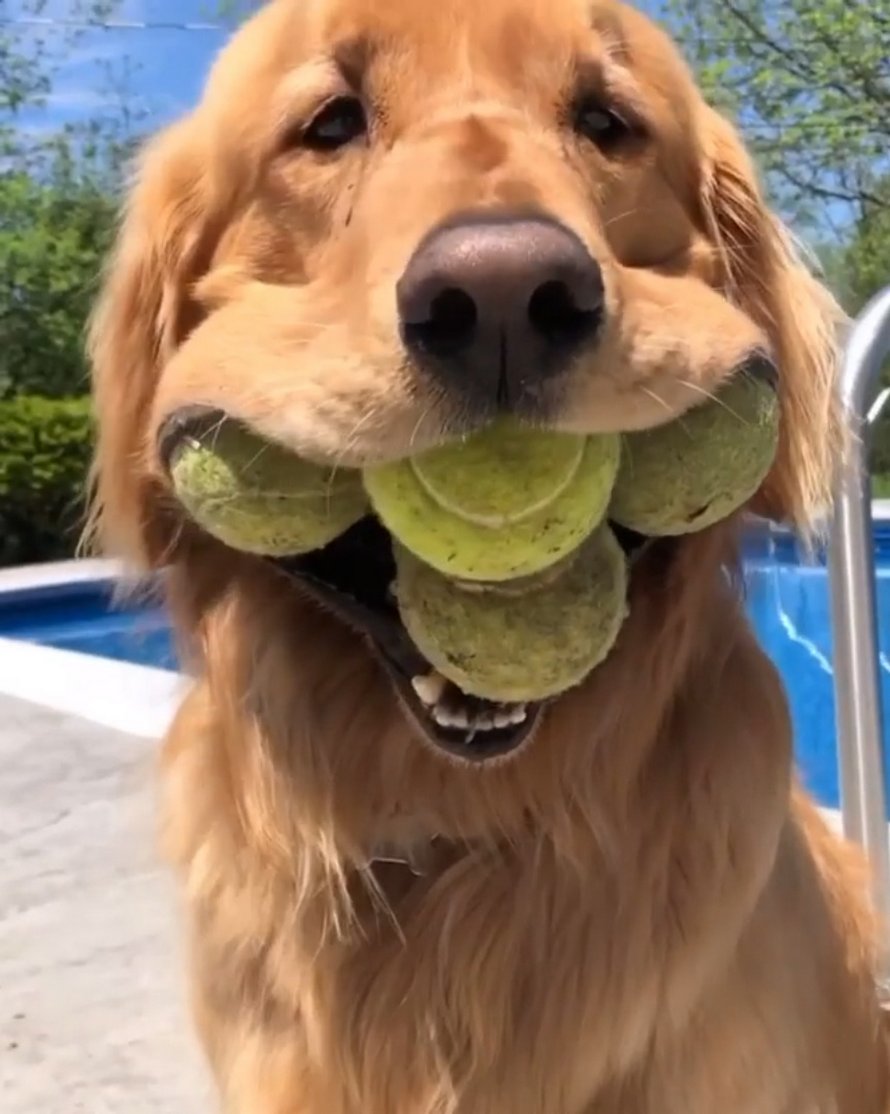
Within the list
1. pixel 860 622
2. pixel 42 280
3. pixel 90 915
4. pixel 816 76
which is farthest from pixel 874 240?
pixel 860 622

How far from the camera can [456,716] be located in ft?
5.63

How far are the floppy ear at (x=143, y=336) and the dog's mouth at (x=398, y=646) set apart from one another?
13.1 inches

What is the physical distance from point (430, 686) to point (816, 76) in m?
15.1

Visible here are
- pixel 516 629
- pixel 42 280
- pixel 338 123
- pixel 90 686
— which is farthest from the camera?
pixel 42 280

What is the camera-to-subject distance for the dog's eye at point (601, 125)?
1889 mm

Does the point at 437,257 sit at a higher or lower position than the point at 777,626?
higher

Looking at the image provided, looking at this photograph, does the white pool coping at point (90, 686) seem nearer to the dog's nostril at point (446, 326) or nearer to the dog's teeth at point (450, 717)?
the dog's teeth at point (450, 717)

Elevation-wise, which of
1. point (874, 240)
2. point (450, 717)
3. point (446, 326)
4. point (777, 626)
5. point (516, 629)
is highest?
point (446, 326)

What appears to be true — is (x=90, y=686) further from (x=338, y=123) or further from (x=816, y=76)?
(x=816, y=76)

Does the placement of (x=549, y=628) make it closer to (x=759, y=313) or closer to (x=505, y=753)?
(x=505, y=753)

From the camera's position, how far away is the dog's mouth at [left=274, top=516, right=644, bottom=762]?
1.72 metres

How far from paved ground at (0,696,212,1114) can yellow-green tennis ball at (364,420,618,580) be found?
3.26 feet

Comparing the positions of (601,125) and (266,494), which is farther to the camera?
(601,125)

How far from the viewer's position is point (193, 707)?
85.7 inches
